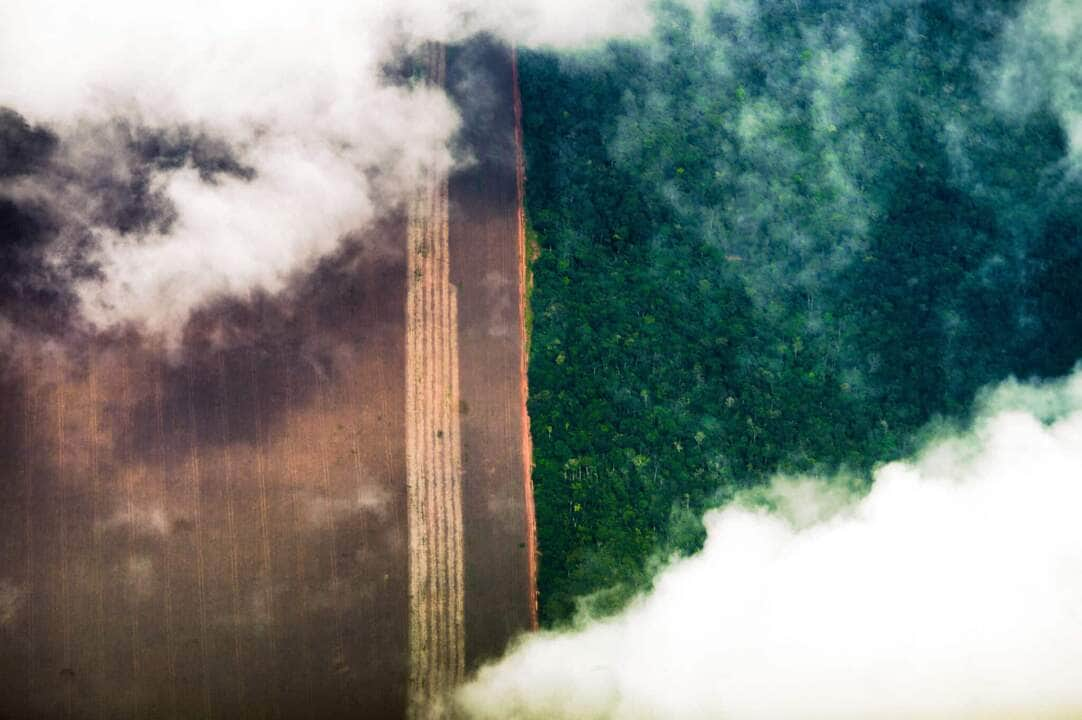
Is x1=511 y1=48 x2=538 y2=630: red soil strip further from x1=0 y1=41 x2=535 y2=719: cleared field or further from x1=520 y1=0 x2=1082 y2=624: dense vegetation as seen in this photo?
x1=520 y1=0 x2=1082 y2=624: dense vegetation

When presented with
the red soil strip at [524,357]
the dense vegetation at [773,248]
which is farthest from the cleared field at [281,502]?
the dense vegetation at [773,248]

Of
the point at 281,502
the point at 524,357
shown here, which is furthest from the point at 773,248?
the point at 281,502

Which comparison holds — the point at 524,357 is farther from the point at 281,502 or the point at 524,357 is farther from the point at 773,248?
the point at 773,248

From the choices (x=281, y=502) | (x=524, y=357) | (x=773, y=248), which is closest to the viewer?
(x=281, y=502)

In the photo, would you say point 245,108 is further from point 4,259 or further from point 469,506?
point 469,506

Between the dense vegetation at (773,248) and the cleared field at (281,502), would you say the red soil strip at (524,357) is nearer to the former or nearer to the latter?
the cleared field at (281,502)

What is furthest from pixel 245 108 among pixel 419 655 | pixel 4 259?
pixel 419 655
